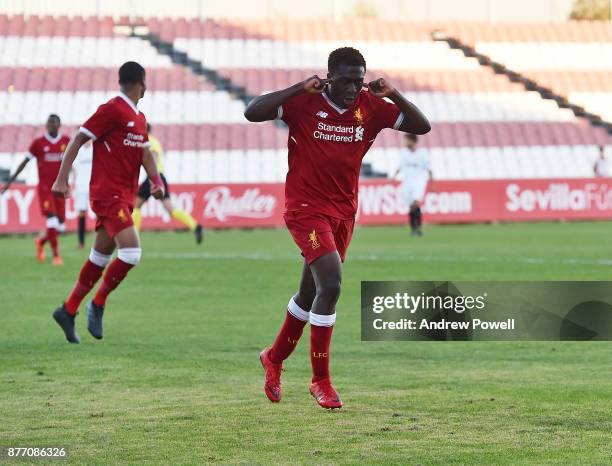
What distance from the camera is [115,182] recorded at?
35.3 feet

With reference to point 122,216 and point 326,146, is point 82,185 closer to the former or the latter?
point 122,216

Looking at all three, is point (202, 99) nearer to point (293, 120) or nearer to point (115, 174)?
point (115, 174)

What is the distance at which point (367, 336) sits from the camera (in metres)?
10.1

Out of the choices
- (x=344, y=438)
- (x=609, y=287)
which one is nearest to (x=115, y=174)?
(x=609, y=287)

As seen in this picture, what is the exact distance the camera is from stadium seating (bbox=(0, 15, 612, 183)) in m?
43.9

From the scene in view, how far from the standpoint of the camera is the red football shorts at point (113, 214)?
35.4 ft

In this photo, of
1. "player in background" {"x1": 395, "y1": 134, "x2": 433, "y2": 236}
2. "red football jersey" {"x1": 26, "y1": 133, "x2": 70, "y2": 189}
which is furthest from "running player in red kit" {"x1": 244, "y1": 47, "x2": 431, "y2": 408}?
"player in background" {"x1": 395, "y1": 134, "x2": 433, "y2": 236}

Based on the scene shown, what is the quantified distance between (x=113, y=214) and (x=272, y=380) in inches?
137

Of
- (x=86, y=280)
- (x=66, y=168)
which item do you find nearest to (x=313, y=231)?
(x=66, y=168)

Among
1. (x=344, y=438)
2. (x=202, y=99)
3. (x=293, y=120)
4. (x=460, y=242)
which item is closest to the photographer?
(x=344, y=438)

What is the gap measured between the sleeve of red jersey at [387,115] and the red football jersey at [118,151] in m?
3.32

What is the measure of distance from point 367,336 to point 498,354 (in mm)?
1107

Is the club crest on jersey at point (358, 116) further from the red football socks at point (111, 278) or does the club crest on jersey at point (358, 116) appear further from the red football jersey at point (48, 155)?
the red football jersey at point (48, 155)

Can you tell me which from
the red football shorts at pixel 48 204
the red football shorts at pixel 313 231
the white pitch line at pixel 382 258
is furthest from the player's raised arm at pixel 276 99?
the red football shorts at pixel 48 204
